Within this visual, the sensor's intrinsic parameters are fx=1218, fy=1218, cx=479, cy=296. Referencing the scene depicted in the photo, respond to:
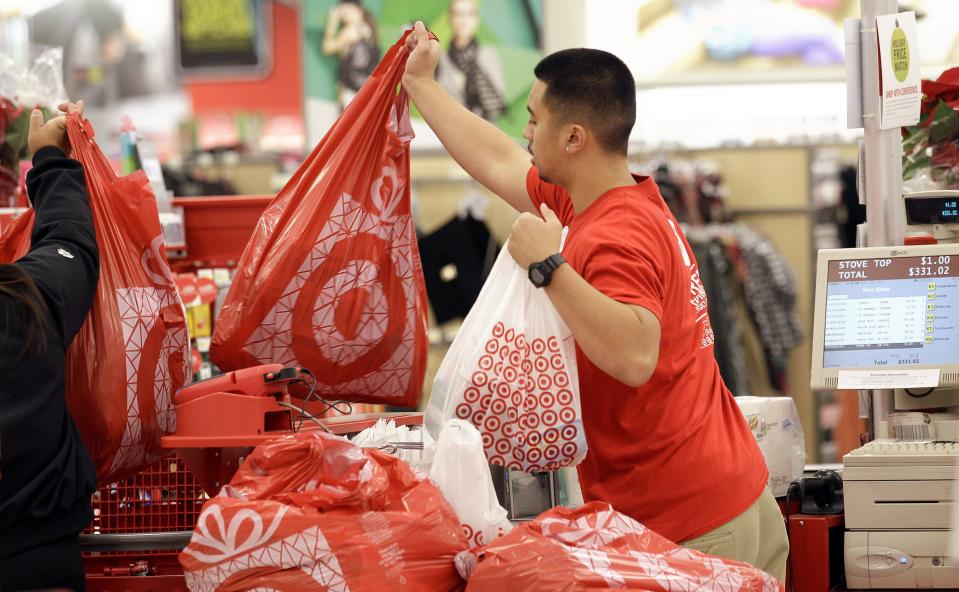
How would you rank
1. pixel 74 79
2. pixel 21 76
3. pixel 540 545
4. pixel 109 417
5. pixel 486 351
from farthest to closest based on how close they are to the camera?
pixel 74 79 → pixel 21 76 → pixel 109 417 → pixel 486 351 → pixel 540 545

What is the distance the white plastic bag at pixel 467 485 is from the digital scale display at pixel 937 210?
1.59 m

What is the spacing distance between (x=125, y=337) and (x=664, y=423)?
3.68 feet

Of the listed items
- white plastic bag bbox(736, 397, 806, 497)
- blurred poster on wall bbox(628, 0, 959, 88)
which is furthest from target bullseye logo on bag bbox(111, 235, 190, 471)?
blurred poster on wall bbox(628, 0, 959, 88)

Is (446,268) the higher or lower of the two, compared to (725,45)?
lower

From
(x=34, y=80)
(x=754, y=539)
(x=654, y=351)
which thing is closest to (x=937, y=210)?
(x=754, y=539)

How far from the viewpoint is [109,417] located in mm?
2516

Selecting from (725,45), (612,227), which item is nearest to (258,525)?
(612,227)

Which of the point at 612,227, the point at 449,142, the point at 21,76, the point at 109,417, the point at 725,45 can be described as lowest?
the point at 109,417

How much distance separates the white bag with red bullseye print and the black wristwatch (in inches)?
4.2

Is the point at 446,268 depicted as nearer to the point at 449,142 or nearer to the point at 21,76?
the point at 21,76

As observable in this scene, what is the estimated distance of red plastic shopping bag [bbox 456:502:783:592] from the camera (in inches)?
78.2

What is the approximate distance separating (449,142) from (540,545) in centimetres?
118

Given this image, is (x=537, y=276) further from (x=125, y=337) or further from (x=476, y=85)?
(x=476, y=85)

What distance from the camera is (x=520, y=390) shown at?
2189mm
